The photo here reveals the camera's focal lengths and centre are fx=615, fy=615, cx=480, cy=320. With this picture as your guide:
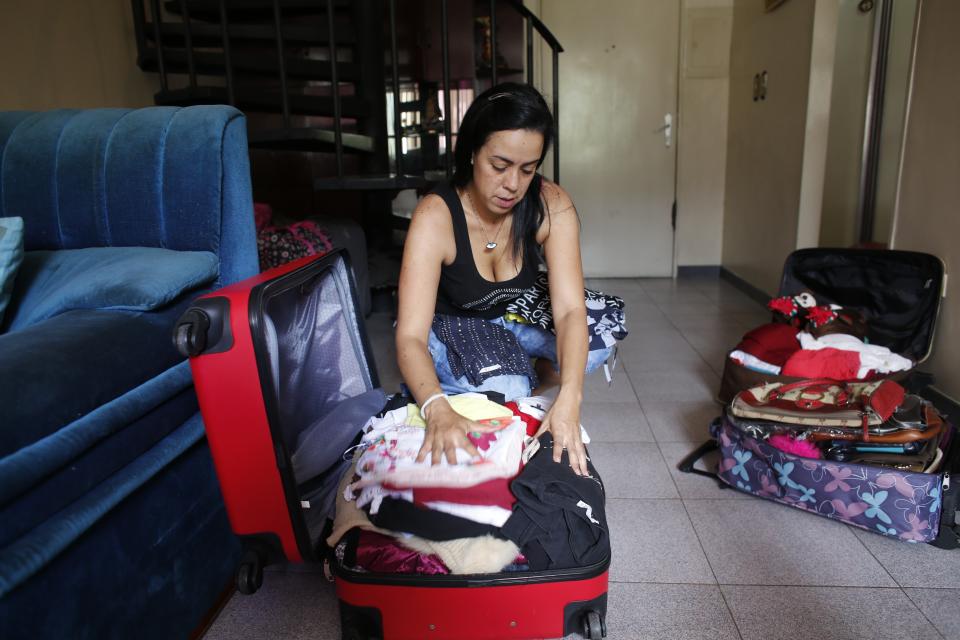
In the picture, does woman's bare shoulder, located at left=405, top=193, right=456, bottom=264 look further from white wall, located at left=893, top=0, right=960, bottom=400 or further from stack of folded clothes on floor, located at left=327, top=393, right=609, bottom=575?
white wall, located at left=893, top=0, right=960, bottom=400

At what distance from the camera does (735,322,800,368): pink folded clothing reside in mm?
1983

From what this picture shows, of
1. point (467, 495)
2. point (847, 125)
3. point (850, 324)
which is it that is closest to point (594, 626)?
point (467, 495)

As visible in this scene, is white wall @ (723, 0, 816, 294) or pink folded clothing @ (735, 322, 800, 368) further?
white wall @ (723, 0, 816, 294)

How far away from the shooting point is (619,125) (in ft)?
14.4

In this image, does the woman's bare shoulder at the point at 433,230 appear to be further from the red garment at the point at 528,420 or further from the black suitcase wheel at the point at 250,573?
the black suitcase wheel at the point at 250,573

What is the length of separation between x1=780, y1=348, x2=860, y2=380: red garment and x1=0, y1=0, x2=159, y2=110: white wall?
2.92 m

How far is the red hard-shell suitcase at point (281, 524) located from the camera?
85cm

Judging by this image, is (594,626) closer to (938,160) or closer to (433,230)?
(433,230)

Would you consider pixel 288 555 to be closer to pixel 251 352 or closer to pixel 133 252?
pixel 251 352

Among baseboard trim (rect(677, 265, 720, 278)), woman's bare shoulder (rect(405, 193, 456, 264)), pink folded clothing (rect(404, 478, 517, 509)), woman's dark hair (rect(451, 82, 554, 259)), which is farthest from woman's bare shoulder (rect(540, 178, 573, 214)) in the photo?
baseboard trim (rect(677, 265, 720, 278))

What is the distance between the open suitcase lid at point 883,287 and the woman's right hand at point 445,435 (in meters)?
1.68

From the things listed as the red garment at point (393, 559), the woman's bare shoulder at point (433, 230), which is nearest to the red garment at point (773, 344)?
the woman's bare shoulder at point (433, 230)

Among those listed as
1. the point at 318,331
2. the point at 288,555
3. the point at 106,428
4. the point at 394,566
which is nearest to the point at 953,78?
the point at 318,331

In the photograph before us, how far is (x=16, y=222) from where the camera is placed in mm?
1189
